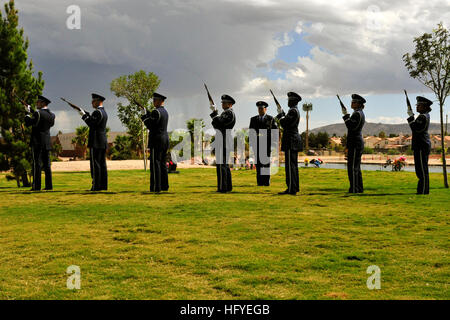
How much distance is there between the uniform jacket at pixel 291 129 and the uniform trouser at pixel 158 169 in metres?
3.69

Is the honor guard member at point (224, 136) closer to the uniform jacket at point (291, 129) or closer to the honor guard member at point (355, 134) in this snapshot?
the uniform jacket at point (291, 129)

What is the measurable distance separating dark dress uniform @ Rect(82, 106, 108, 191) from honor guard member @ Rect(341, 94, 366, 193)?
289 inches

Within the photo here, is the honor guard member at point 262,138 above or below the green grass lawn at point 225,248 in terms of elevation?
above

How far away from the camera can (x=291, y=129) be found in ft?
41.9

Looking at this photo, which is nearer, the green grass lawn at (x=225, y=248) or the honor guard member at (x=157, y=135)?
the green grass lawn at (x=225, y=248)

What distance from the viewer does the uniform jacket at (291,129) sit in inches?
500

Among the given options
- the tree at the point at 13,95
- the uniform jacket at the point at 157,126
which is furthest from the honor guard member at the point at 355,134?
the tree at the point at 13,95

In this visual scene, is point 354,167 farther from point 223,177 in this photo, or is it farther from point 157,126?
point 157,126

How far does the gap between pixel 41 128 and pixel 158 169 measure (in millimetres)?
3926

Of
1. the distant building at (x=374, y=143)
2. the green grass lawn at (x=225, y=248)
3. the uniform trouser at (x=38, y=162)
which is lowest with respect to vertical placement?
the green grass lawn at (x=225, y=248)

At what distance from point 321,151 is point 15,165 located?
79.4 meters

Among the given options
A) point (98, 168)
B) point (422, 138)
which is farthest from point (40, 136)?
point (422, 138)

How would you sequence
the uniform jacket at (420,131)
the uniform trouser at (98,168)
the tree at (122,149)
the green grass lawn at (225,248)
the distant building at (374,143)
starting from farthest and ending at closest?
the distant building at (374,143), the tree at (122,149), the uniform trouser at (98,168), the uniform jacket at (420,131), the green grass lawn at (225,248)
